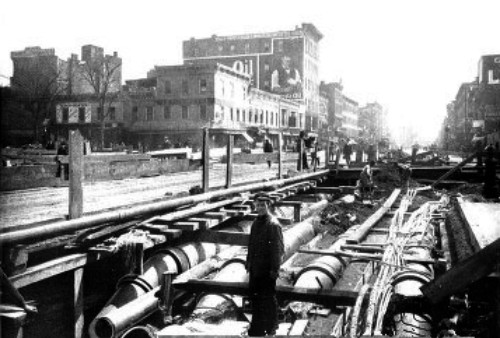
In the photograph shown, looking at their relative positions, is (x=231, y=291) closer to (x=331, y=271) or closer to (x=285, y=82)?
(x=331, y=271)

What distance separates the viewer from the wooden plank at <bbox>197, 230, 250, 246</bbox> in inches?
343

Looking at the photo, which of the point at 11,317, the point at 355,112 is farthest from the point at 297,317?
the point at 355,112

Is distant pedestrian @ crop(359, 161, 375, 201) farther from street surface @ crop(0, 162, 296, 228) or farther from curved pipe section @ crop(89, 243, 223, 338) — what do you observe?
curved pipe section @ crop(89, 243, 223, 338)

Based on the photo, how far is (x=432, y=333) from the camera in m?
6.16

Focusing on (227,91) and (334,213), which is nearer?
(334,213)

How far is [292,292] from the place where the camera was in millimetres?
6582

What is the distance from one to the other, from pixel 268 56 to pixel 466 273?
80017 mm

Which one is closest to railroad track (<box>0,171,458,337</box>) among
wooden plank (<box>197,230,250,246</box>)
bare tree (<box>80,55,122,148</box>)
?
wooden plank (<box>197,230,250,246</box>)

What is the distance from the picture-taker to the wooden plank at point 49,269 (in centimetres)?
618

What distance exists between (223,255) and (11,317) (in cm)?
521

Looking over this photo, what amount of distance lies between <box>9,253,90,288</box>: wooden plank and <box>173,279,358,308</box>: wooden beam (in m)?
1.58

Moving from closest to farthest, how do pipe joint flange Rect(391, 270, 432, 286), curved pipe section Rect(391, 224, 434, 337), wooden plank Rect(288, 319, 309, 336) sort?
wooden plank Rect(288, 319, 309, 336) < curved pipe section Rect(391, 224, 434, 337) < pipe joint flange Rect(391, 270, 432, 286)

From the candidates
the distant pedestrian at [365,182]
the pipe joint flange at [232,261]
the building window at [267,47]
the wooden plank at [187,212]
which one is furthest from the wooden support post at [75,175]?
the building window at [267,47]

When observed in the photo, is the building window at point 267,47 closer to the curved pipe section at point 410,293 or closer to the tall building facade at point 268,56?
the tall building facade at point 268,56
